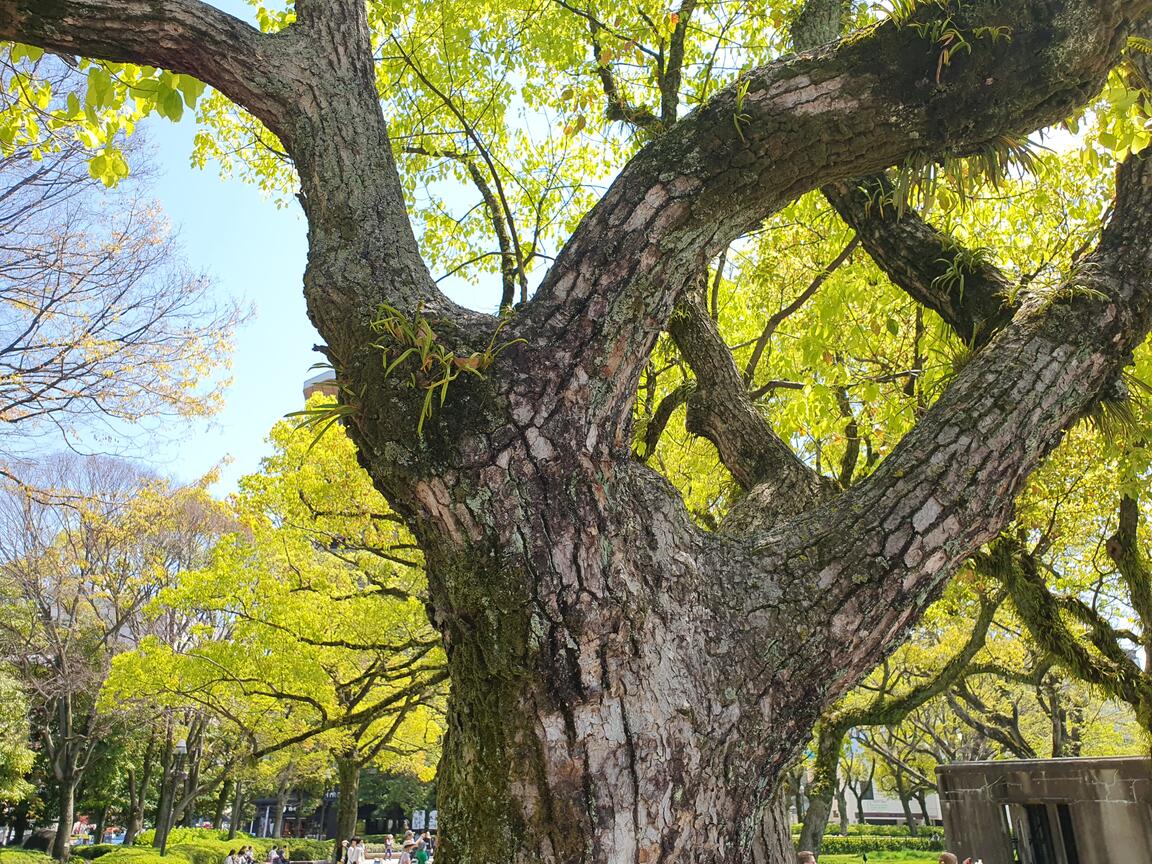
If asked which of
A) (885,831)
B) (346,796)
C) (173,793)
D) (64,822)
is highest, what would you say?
(346,796)

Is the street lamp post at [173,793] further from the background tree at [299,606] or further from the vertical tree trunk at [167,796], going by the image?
the background tree at [299,606]

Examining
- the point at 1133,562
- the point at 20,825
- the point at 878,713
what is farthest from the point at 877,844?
the point at 20,825

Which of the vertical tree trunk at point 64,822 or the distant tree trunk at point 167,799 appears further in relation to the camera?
the distant tree trunk at point 167,799

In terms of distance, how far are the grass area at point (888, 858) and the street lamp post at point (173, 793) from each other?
18.8m

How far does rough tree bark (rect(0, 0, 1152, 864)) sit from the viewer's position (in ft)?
5.59

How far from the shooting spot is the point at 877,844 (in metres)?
31.2

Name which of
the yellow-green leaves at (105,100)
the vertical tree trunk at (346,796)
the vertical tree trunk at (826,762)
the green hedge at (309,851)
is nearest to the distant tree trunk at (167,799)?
the green hedge at (309,851)

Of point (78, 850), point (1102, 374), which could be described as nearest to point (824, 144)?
point (1102, 374)

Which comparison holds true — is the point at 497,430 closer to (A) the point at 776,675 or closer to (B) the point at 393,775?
(A) the point at 776,675

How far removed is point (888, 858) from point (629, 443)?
96.0ft

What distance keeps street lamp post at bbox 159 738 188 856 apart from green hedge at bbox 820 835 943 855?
2330 centimetres

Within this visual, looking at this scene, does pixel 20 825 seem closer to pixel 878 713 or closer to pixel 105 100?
pixel 878 713

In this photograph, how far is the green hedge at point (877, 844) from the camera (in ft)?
97.3

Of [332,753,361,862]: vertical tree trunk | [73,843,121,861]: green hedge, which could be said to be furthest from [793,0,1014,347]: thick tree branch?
[73,843,121,861]: green hedge
